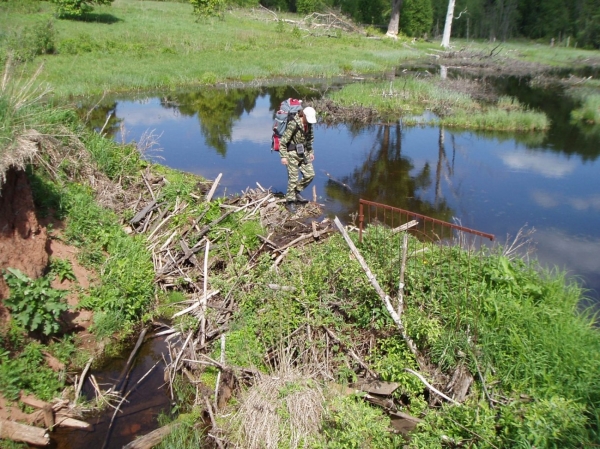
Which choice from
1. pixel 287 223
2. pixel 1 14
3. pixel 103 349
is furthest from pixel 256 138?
pixel 1 14

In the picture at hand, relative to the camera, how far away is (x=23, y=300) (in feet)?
20.5

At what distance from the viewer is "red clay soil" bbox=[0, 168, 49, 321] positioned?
21.6 ft

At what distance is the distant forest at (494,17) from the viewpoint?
5134cm

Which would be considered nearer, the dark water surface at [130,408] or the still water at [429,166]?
the dark water surface at [130,408]

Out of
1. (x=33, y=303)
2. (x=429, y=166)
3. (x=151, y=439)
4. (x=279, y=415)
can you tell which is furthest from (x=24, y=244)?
(x=429, y=166)

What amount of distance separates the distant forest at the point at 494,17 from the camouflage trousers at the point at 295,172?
1792 inches

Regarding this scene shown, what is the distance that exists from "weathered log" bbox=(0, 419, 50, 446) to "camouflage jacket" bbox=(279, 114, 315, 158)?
6.84 m

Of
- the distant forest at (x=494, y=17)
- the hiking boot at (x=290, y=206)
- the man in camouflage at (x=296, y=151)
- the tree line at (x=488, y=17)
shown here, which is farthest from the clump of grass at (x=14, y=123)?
the distant forest at (x=494, y=17)

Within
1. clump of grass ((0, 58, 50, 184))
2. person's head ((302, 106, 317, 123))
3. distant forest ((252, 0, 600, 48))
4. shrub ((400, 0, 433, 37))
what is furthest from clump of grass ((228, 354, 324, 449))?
shrub ((400, 0, 433, 37))

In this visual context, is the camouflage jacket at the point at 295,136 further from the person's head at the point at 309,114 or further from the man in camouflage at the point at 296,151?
the person's head at the point at 309,114

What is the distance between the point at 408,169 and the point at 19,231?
10.7 meters

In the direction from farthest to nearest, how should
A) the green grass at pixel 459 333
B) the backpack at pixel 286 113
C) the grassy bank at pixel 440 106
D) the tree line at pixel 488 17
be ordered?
the tree line at pixel 488 17 → the grassy bank at pixel 440 106 → the backpack at pixel 286 113 → the green grass at pixel 459 333

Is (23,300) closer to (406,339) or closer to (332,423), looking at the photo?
(332,423)

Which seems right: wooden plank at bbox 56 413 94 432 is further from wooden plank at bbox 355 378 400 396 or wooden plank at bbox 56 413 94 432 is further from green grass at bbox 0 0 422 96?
green grass at bbox 0 0 422 96
